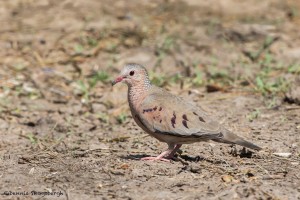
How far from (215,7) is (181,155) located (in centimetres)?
550

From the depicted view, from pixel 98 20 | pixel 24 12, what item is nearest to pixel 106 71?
pixel 98 20

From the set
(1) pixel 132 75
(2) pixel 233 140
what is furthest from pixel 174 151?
(1) pixel 132 75

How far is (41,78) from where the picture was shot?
28.8ft

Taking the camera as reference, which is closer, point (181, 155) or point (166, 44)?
point (181, 155)

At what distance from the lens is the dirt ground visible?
5.26 meters

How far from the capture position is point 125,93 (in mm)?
8336

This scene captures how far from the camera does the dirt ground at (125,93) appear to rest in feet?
17.3

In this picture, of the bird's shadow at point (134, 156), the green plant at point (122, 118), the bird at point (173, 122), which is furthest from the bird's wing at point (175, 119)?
the green plant at point (122, 118)

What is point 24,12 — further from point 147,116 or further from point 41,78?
point 147,116

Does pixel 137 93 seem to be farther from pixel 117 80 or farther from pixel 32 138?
pixel 32 138

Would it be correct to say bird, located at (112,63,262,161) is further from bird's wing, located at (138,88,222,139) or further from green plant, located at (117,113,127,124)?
green plant, located at (117,113,127,124)

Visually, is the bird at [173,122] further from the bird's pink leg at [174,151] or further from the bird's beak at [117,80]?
the bird's beak at [117,80]

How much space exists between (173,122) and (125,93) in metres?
2.74

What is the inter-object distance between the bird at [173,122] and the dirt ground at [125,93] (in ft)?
0.66
